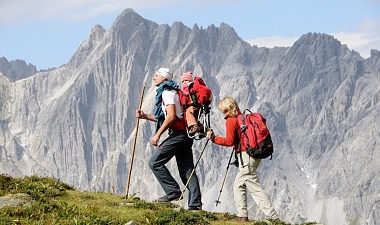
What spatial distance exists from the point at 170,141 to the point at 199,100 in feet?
4.88

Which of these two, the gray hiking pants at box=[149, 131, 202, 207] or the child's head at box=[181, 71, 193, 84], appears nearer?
the gray hiking pants at box=[149, 131, 202, 207]

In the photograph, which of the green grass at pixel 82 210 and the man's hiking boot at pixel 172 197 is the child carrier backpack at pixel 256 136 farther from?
the man's hiking boot at pixel 172 197

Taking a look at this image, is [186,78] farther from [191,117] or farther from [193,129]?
[193,129]

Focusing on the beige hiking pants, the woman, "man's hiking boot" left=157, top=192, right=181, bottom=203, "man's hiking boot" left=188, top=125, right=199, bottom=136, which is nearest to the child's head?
"man's hiking boot" left=188, top=125, right=199, bottom=136

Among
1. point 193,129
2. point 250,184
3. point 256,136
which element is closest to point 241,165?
point 250,184

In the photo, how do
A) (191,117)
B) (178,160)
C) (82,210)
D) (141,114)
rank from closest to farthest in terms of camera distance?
(82,210)
(191,117)
(141,114)
(178,160)

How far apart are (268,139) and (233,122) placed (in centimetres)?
104

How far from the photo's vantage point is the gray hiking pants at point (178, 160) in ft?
55.8

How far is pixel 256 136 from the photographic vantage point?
51.1 ft

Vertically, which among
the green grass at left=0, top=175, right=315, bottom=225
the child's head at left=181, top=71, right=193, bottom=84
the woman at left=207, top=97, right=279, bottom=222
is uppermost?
the child's head at left=181, top=71, right=193, bottom=84

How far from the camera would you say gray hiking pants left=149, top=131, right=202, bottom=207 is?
17016mm

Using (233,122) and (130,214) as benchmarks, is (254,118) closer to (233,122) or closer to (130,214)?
(233,122)

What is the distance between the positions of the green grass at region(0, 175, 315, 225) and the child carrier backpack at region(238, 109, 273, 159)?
186cm

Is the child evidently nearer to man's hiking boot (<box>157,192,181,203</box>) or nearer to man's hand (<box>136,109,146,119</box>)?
man's hand (<box>136,109,146,119</box>)
